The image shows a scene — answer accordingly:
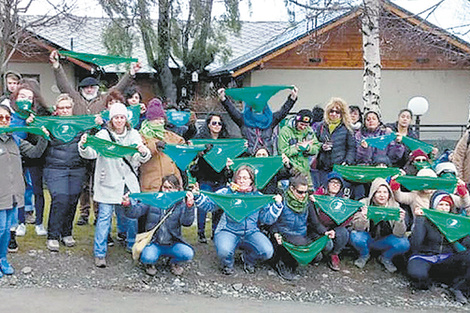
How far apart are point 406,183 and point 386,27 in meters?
8.11

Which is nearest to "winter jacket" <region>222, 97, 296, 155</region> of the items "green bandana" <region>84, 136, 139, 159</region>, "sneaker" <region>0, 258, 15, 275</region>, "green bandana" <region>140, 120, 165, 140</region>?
"green bandana" <region>140, 120, 165, 140</region>

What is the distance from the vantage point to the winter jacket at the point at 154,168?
705cm

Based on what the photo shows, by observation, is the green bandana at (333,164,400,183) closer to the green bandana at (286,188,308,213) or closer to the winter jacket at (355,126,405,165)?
the winter jacket at (355,126,405,165)

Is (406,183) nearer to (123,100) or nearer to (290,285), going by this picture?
(290,285)

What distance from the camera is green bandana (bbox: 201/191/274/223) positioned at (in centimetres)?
667

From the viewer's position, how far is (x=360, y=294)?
6.81 m

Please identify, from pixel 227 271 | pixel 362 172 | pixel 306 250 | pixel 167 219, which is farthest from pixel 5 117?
pixel 362 172

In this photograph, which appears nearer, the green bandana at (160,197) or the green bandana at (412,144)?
the green bandana at (160,197)

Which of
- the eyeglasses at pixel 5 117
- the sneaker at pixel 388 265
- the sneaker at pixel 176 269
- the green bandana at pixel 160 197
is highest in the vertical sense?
the eyeglasses at pixel 5 117

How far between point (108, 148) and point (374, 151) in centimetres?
379

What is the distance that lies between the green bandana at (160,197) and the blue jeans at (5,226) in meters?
1.33

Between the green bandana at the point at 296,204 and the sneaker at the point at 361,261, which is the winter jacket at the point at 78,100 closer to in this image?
the green bandana at the point at 296,204

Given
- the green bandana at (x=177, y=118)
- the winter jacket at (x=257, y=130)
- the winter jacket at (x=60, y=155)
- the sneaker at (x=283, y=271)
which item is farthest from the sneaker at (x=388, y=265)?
the winter jacket at (x=60, y=155)

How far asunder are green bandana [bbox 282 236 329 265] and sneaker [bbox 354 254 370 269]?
2.37 feet
